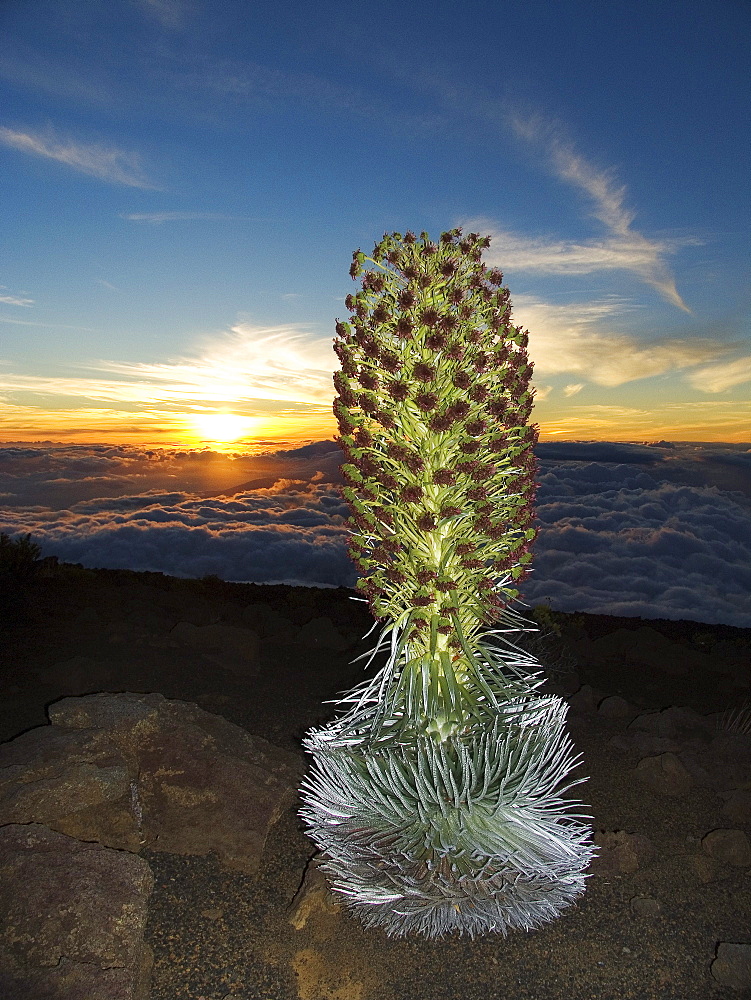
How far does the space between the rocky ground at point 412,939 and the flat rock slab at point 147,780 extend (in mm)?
44

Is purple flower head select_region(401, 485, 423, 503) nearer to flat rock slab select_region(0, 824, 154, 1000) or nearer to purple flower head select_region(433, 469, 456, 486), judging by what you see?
purple flower head select_region(433, 469, 456, 486)

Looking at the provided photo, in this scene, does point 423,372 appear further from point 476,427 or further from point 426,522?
point 426,522

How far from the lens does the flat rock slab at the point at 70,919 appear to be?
3.07m

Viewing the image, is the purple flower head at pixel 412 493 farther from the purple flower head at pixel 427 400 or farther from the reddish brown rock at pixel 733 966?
the reddish brown rock at pixel 733 966

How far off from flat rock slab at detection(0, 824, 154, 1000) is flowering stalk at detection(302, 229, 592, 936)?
99 centimetres

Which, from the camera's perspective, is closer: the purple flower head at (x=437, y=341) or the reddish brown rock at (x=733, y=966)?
the purple flower head at (x=437, y=341)

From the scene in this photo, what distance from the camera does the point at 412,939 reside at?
364cm

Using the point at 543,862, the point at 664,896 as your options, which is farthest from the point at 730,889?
the point at 543,862

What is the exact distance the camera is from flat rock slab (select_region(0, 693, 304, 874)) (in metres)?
4.27

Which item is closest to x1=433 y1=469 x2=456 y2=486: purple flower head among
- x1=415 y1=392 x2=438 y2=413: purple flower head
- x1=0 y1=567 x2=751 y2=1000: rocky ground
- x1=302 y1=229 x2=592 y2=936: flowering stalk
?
x1=302 y1=229 x2=592 y2=936: flowering stalk

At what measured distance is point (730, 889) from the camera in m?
4.21

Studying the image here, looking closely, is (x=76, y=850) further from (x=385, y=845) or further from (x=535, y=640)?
(x=535, y=640)

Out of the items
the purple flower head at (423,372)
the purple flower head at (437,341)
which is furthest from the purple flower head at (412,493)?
the purple flower head at (437,341)

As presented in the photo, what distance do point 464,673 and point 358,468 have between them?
1197 mm
